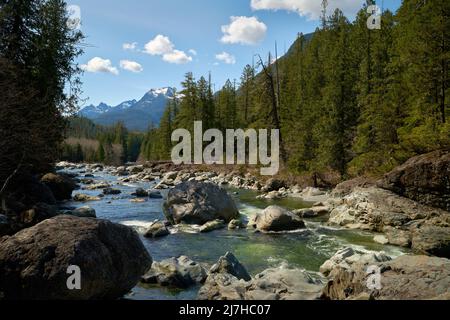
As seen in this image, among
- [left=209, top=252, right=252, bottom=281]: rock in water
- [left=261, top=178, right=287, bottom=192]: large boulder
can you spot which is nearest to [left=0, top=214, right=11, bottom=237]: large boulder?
[left=209, top=252, right=252, bottom=281]: rock in water

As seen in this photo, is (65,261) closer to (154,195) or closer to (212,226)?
(212,226)

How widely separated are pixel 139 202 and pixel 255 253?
48.0ft

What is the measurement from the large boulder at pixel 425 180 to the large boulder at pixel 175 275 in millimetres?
12306

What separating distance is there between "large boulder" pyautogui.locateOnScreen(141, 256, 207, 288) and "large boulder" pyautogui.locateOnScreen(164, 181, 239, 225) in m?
7.70

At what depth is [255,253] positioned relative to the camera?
13.9m

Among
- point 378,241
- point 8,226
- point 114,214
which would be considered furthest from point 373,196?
point 8,226

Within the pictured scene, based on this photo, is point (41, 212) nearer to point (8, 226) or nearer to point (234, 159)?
point (8, 226)

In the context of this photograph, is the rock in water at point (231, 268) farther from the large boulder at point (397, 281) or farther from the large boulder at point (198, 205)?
the large boulder at point (198, 205)

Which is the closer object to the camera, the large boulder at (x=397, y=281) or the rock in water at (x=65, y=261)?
the large boulder at (x=397, y=281)

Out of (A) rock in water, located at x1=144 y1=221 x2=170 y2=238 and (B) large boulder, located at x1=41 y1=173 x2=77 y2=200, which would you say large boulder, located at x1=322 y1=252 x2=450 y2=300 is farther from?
(B) large boulder, located at x1=41 y1=173 x2=77 y2=200

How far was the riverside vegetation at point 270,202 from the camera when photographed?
7926 mm

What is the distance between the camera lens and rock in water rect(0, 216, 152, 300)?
7.29 metres

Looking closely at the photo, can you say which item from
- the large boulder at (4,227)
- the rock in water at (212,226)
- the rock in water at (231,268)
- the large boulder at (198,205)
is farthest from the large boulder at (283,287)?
the large boulder at (198,205)
